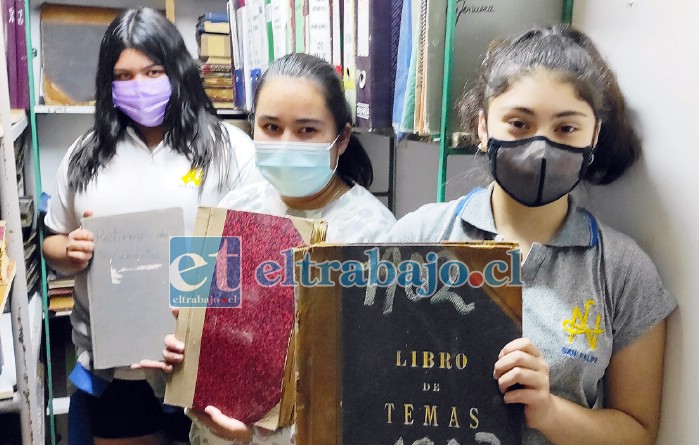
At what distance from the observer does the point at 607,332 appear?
2.73 feet

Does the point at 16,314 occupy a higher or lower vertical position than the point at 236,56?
lower

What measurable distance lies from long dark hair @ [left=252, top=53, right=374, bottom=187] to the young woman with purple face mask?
28 centimetres

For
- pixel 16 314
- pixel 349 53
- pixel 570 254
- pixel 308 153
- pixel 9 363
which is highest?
pixel 349 53

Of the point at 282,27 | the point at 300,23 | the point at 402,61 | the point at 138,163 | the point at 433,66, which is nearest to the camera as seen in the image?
the point at 433,66

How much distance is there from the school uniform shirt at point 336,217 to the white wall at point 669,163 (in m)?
0.42

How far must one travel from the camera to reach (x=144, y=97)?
1.50 meters

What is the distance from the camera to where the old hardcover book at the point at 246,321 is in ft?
3.02

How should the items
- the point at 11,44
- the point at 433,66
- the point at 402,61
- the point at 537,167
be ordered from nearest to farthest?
the point at 537,167 → the point at 433,66 → the point at 402,61 → the point at 11,44

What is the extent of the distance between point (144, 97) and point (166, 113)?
0.06 meters

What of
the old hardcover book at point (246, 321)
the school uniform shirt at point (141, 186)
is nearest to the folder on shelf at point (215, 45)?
the school uniform shirt at point (141, 186)

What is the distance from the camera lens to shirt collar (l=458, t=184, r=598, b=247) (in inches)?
34.0

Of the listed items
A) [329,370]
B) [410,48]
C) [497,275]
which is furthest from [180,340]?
[410,48]

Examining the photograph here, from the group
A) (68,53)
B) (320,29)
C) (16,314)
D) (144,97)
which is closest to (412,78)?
(320,29)

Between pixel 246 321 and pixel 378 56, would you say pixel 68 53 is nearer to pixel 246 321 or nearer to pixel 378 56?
pixel 378 56
